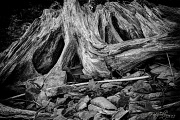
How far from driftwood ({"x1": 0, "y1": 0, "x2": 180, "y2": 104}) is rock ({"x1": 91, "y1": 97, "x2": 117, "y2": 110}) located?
525 millimetres

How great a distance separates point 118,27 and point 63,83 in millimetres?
1774

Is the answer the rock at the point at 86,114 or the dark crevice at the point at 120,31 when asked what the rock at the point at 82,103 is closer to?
the rock at the point at 86,114

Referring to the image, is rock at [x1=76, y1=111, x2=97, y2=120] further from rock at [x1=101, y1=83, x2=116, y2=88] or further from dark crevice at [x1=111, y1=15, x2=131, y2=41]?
dark crevice at [x1=111, y1=15, x2=131, y2=41]

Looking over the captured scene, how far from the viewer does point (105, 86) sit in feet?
6.57

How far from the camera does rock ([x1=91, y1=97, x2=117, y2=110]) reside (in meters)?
1.59

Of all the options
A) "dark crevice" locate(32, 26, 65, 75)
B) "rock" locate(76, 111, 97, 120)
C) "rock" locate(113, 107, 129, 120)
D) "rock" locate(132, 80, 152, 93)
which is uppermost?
"dark crevice" locate(32, 26, 65, 75)

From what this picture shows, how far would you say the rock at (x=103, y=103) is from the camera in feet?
5.23

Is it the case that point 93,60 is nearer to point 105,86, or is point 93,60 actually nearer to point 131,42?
point 105,86

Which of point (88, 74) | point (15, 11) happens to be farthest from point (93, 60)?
point (15, 11)

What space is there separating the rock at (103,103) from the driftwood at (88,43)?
525mm

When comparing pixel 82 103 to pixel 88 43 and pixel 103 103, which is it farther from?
pixel 88 43

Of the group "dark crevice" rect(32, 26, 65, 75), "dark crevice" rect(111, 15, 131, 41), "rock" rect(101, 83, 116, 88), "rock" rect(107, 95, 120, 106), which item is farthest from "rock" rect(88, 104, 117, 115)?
"dark crevice" rect(111, 15, 131, 41)

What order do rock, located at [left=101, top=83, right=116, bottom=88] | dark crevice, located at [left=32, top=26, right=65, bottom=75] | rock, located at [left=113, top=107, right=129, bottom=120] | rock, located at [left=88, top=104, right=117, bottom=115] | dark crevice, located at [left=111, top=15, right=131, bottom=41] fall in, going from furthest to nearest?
dark crevice, located at [left=111, top=15, right=131, bottom=41] → dark crevice, located at [left=32, top=26, right=65, bottom=75] → rock, located at [left=101, top=83, right=116, bottom=88] → rock, located at [left=88, top=104, right=117, bottom=115] → rock, located at [left=113, top=107, right=129, bottom=120]

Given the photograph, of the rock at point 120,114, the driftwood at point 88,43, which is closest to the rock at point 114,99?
the rock at point 120,114
